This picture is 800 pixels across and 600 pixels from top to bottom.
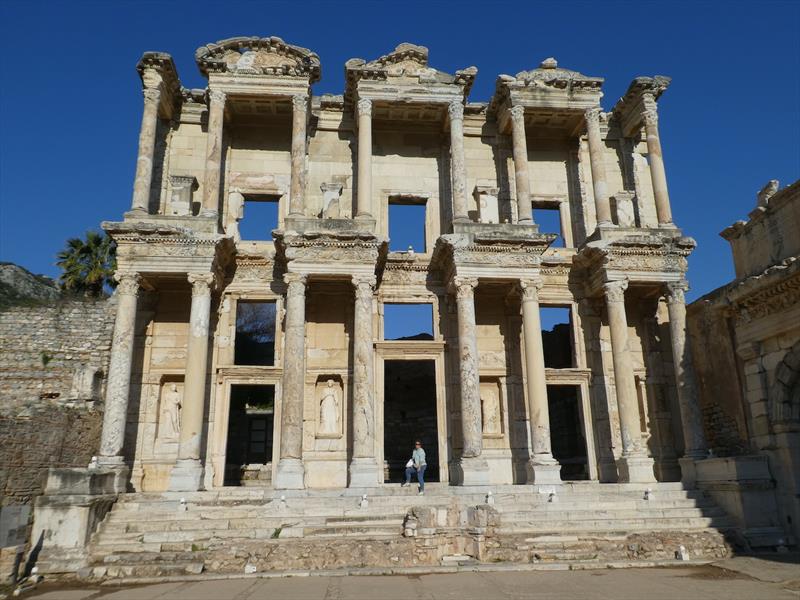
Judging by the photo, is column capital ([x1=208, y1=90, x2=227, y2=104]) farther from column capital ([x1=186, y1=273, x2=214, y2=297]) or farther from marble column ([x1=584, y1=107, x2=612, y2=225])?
marble column ([x1=584, y1=107, x2=612, y2=225])

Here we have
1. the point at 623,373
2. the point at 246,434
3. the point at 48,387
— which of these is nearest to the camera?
the point at 623,373

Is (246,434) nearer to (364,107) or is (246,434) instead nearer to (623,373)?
(364,107)

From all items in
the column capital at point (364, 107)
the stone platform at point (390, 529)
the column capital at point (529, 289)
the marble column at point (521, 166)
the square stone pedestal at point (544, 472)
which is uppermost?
the column capital at point (364, 107)

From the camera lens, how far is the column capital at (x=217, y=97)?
1845cm

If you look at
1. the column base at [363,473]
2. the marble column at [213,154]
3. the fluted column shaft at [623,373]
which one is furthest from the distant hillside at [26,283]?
the fluted column shaft at [623,373]

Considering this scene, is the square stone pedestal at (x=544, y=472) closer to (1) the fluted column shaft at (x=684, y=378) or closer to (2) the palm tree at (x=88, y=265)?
(1) the fluted column shaft at (x=684, y=378)

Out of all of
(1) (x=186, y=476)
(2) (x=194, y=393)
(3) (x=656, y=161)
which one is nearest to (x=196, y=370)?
(2) (x=194, y=393)

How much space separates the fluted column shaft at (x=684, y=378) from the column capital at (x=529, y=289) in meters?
4.00

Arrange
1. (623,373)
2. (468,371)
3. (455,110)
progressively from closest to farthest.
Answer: (468,371) < (623,373) < (455,110)

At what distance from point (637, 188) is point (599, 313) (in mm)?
4683

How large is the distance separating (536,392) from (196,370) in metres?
9.02

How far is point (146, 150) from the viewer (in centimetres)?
1794

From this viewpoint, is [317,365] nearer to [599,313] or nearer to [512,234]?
[512,234]

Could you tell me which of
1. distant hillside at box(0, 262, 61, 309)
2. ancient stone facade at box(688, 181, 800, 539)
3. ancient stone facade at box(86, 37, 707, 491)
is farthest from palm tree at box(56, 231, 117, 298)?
ancient stone facade at box(688, 181, 800, 539)
